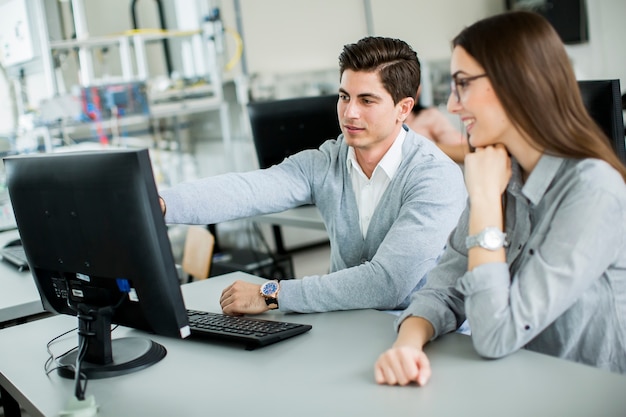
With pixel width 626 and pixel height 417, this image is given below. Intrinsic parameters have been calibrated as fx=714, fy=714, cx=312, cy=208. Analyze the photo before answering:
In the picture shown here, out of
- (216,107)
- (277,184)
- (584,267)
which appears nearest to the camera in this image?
(584,267)

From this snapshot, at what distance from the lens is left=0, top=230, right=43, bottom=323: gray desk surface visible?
190cm

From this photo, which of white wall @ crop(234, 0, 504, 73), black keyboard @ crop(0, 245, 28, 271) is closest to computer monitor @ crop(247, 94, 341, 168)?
black keyboard @ crop(0, 245, 28, 271)

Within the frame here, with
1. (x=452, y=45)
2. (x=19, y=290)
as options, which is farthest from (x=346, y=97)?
(x=19, y=290)

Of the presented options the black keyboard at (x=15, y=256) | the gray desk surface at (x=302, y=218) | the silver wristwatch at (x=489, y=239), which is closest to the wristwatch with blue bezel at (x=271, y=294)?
the silver wristwatch at (x=489, y=239)

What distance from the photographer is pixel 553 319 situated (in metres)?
1.17

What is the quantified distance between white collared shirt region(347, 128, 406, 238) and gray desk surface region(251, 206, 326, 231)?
0.90 meters

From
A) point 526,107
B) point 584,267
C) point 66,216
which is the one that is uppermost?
point 526,107

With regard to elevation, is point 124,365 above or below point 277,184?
below

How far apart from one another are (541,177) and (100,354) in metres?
0.89

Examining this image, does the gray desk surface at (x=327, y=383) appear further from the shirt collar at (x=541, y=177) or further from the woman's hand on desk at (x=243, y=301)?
the shirt collar at (x=541, y=177)

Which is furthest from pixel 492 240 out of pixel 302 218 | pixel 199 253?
pixel 302 218

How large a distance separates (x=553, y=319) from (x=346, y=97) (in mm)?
956

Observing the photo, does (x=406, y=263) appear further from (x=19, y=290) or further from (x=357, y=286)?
(x=19, y=290)

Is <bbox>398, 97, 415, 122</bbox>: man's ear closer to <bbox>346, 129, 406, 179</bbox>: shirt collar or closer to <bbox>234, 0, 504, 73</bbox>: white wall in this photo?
<bbox>346, 129, 406, 179</bbox>: shirt collar
